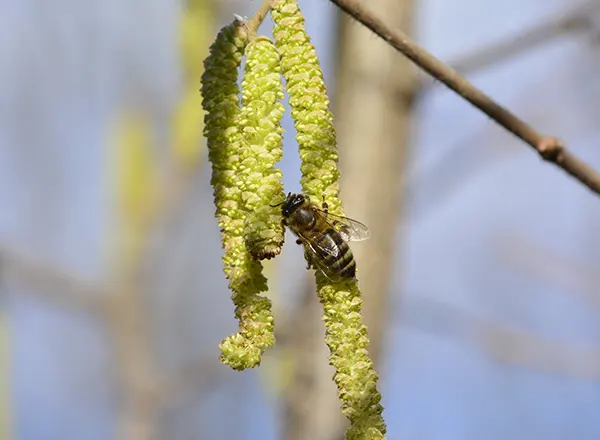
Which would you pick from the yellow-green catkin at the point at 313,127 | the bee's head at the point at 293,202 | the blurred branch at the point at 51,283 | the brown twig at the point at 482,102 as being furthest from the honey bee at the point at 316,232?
the blurred branch at the point at 51,283

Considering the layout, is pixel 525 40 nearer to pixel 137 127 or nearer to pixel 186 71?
pixel 186 71

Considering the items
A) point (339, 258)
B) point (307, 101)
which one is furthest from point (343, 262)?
point (307, 101)

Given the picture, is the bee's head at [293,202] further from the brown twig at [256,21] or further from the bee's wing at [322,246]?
the brown twig at [256,21]

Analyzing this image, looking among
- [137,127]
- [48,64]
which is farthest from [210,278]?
[137,127]

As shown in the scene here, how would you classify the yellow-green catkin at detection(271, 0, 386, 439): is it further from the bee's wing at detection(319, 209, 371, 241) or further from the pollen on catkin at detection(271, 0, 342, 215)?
the bee's wing at detection(319, 209, 371, 241)

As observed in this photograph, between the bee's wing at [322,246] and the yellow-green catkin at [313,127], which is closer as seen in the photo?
the yellow-green catkin at [313,127]

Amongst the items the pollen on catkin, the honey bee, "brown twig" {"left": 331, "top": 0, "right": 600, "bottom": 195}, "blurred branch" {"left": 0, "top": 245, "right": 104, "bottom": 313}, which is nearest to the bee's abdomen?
the honey bee

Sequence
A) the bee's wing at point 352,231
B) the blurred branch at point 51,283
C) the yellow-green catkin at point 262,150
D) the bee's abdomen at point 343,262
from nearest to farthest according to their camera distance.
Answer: the yellow-green catkin at point 262,150, the bee's abdomen at point 343,262, the bee's wing at point 352,231, the blurred branch at point 51,283
